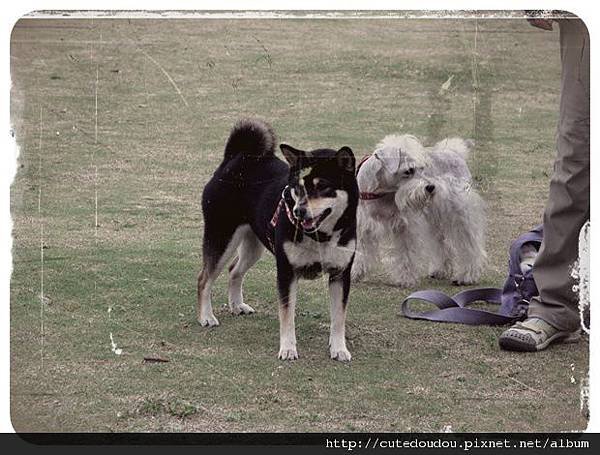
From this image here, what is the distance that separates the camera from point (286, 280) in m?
4.11

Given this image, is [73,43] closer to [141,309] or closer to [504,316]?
[141,309]

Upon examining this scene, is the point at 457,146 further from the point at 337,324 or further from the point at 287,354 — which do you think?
the point at 287,354

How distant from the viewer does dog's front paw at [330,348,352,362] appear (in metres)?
4.19

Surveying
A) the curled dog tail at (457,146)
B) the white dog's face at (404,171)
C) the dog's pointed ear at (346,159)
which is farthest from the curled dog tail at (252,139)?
the curled dog tail at (457,146)

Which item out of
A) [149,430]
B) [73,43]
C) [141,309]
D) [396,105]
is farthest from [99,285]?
[396,105]

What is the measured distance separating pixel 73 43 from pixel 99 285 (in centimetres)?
140

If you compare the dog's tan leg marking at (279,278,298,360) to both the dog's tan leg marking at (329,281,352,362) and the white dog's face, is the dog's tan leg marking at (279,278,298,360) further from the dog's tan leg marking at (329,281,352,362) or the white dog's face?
the white dog's face

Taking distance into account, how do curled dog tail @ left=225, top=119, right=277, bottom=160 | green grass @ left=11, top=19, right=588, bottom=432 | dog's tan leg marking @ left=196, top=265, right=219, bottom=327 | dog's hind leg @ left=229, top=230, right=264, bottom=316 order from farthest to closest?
1. dog's hind leg @ left=229, top=230, right=264, bottom=316
2. dog's tan leg marking @ left=196, top=265, right=219, bottom=327
3. curled dog tail @ left=225, top=119, right=277, bottom=160
4. green grass @ left=11, top=19, right=588, bottom=432

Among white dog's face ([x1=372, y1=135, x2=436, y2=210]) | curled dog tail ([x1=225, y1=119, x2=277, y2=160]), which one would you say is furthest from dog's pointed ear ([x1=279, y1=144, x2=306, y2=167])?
white dog's face ([x1=372, y1=135, x2=436, y2=210])

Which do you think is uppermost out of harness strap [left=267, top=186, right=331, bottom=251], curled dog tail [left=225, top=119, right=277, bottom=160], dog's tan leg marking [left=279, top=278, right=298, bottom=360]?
curled dog tail [left=225, top=119, right=277, bottom=160]

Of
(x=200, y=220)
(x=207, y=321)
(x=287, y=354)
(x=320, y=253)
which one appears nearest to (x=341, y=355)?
(x=287, y=354)

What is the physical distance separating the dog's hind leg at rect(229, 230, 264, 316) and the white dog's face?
1162 millimetres

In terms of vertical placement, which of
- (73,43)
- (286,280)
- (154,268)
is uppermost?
(73,43)

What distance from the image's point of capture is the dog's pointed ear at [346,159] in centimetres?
395
